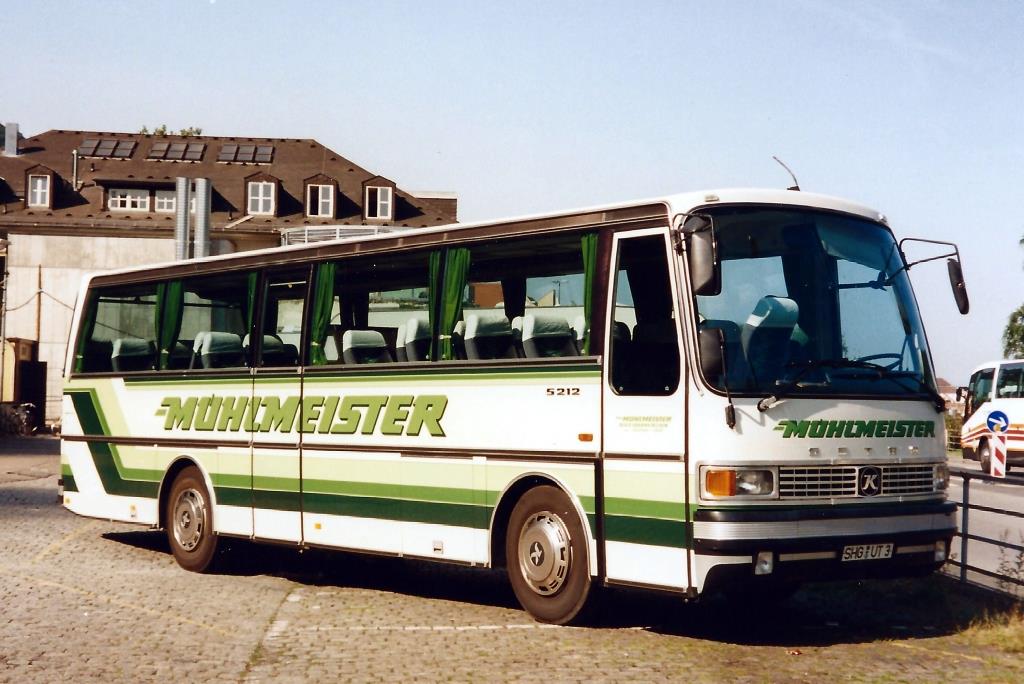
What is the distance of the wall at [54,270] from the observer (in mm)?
61000

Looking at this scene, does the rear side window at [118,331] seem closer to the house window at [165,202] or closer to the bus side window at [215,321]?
the bus side window at [215,321]

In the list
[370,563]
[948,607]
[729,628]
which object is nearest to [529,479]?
[729,628]

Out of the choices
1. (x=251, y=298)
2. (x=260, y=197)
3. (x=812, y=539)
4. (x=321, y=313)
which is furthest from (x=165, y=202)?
(x=812, y=539)

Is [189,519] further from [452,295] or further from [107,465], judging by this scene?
[452,295]

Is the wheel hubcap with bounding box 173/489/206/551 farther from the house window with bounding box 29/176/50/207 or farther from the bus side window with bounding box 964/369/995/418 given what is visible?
the house window with bounding box 29/176/50/207

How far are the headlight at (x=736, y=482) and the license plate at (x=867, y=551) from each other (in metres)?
0.76

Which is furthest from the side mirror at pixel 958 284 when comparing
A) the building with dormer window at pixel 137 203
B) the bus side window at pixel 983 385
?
the building with dormer window at pixel 137 203

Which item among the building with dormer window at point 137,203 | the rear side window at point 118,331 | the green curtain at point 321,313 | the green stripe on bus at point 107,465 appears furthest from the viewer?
the building with dormer window at point 137,203

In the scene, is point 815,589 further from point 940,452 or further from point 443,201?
point 443,201

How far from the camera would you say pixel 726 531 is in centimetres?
936

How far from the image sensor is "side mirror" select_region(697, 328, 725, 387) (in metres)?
9.52

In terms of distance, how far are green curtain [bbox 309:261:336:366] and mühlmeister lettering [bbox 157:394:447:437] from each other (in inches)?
16.6

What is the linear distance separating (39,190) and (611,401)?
195 ft

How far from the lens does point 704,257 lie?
940 cm
